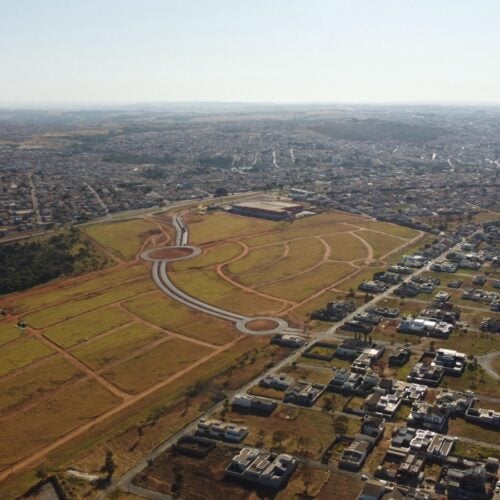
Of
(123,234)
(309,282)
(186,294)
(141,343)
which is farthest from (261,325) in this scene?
(123,234)

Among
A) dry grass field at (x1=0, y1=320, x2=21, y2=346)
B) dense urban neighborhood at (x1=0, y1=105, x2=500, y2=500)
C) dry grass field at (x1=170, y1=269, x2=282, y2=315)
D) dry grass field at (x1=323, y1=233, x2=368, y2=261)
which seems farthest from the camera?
dry grass field at (x1=323, y1=233, x2=368, y2=261)

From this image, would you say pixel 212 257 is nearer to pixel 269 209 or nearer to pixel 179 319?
pixel 179 319

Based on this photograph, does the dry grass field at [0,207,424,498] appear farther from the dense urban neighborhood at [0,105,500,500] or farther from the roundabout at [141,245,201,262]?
the roundabout at [141,245,201,262]

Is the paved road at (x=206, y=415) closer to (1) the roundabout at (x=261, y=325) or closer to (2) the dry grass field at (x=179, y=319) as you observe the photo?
(1) the roundabout at (x=261, y=325)

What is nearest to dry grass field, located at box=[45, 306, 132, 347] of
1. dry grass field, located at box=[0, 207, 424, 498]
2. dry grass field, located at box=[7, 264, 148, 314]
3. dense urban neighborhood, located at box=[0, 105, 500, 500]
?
dry grass field, located at box=[0, 207, 424, 498]

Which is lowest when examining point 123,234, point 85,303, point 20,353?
point 20,353

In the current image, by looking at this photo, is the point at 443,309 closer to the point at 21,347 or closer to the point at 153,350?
the point at 153,350

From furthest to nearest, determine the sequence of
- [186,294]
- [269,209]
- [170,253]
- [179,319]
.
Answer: [269,209] < [170,253] < [186,294] < [179,319]

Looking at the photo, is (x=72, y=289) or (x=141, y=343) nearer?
(x=141, y=343)
